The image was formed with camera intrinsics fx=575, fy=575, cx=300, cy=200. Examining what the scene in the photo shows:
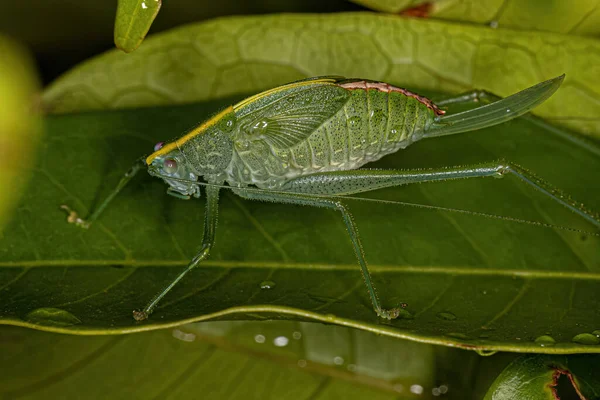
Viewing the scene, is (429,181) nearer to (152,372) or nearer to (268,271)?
(268,271)

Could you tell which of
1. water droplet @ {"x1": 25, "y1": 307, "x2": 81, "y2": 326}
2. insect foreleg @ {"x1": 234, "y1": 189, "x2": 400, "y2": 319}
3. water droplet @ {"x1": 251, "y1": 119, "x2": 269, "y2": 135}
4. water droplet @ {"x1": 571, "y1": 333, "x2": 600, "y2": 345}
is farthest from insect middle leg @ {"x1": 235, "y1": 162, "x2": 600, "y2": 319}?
water droplet @ {"x1": 25, "y1": 307, "x2": 81, "y2": 326}

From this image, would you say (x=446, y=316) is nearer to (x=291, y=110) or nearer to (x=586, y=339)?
(x=586, y=339)

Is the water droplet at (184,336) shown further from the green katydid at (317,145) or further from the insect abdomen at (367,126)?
the insect abdomen at (367,126)

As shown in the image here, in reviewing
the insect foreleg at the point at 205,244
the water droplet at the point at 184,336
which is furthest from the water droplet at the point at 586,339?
the water droplet at the point at 184,336

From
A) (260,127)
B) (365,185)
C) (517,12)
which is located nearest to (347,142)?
(365,185)

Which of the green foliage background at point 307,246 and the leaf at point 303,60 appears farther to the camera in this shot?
the leaf at point 303,60

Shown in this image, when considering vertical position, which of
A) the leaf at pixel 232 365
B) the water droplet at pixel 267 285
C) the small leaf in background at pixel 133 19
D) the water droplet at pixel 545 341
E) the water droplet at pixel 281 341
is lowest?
the leaf at pixel 232 365
